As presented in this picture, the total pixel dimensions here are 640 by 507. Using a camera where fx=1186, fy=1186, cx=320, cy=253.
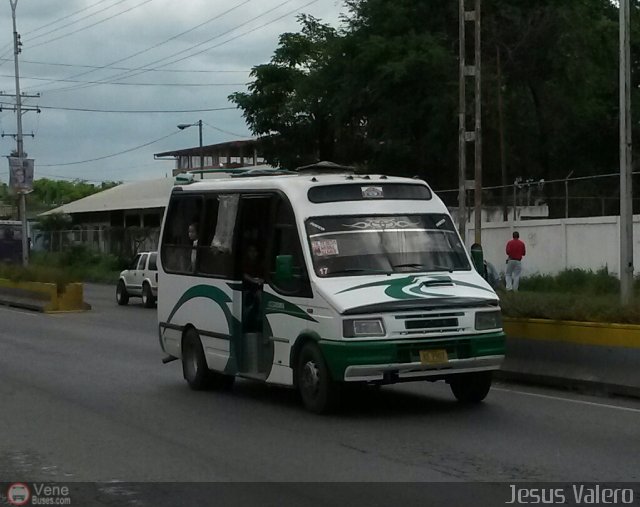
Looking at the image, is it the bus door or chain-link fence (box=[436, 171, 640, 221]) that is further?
chain-link fence (box=[436, 171, 640, 221])

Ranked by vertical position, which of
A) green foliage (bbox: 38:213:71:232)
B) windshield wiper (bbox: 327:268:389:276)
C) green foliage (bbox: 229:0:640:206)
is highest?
green foliage (bbox: 229:0:640:206)

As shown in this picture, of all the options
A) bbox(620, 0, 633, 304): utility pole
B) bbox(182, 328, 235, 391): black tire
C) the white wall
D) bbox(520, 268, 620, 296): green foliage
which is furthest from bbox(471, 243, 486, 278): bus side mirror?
the white wall

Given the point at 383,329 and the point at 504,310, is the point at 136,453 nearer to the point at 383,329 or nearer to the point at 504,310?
the point at 383,329

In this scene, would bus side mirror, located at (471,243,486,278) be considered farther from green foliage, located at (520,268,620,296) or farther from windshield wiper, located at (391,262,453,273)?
green foliage, located at (520,268,620,296)

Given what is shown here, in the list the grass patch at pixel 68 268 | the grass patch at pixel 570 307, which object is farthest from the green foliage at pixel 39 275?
the grass patch at pixel 570 307

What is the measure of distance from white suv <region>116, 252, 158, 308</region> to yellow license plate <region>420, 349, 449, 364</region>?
21.8 meters

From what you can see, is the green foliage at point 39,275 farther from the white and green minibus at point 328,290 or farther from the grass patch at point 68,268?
the white and green minibus at point 328,290

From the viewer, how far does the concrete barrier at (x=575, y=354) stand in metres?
13.5

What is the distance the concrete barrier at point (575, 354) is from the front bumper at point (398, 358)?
2038mm

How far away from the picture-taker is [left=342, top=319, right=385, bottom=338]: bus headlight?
39.2ft

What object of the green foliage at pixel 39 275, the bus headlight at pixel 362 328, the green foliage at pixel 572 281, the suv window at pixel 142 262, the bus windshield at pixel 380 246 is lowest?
the green foliage at pixel 572 281

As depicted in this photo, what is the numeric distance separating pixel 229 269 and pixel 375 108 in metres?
33.3
